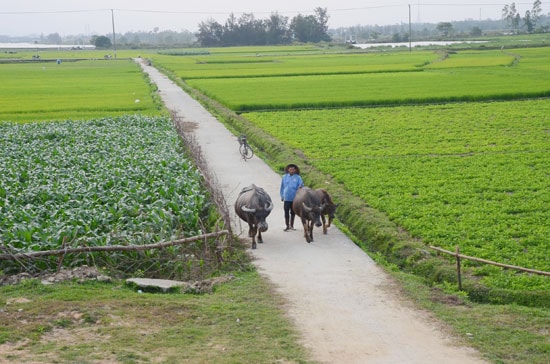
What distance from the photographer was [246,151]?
22.5 meters

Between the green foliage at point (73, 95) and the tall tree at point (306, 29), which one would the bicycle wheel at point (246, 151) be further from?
the tall tree at point (306, 29)

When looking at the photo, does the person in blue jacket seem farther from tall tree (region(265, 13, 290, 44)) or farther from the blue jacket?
tall tree (region(265, 13, 290, 44))

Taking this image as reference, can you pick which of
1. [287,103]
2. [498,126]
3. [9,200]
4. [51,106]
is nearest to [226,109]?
[287,103]

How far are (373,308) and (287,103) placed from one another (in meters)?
27.4

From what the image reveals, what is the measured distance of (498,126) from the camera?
27.7 meters

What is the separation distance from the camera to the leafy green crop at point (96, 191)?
41.5 ft

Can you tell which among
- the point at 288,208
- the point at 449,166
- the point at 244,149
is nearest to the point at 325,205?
the point at 288,208

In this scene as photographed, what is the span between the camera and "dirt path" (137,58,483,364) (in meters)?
8.42

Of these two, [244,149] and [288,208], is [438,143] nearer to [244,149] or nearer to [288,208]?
[244,149]

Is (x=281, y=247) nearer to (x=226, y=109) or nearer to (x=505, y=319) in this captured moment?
(x=505, y=319)

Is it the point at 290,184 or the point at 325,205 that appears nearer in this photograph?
the point at 325,205

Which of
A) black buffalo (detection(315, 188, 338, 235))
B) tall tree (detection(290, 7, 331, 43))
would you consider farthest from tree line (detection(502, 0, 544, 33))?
black buffalo (detection(315, 188, 338, 235))

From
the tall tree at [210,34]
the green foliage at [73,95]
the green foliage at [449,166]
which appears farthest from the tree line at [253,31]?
the green foliage at [449,166]

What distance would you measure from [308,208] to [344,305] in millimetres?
3214
